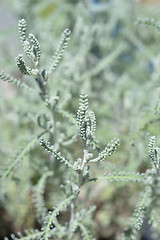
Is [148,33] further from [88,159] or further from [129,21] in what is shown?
[88,159]

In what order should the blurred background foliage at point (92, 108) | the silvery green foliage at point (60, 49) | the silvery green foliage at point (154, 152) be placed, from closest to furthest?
the silvery green foliage at point (154, 152) → the silvery green foliage at point (60, 49) → the blurred background foliage at point (92, 108)

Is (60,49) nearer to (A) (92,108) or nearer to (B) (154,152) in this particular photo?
(B) (154,152)

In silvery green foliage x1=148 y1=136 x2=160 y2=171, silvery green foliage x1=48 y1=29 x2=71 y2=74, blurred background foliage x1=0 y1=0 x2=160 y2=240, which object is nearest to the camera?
silvery green foliage x1=148 y1=136 x2=160 y2=171

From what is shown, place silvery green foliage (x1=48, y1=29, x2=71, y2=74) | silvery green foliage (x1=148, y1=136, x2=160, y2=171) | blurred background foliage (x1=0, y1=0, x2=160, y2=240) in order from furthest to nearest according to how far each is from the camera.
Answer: blurred background foliage (x1=0, y1=0, x2=160, y2=240)
silvery green foliage (x1=48, y1=29, x2=71, y2=74)
silvery green foliage (x1=148, y1=136, x2=160, y2=171)

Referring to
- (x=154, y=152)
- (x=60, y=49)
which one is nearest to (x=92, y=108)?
(x=60, y=49)

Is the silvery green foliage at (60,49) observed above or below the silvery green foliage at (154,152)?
above

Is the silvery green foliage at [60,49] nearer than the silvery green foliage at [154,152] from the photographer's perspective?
No

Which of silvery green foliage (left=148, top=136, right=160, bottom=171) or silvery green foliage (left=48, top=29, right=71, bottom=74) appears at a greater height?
silvery green foliage (left=48, top=29, right=71, bottom=74)

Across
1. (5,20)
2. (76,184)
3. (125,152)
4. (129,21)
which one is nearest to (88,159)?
(76,184)

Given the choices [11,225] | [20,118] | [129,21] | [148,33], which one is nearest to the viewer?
[20,118]

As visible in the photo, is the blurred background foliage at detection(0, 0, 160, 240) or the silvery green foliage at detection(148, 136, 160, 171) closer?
the silvery green foliage at detection(148, 136, 160, 171)

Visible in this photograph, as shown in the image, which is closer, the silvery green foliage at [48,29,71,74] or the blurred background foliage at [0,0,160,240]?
the silvery green foliage at [48,29,71,74]
